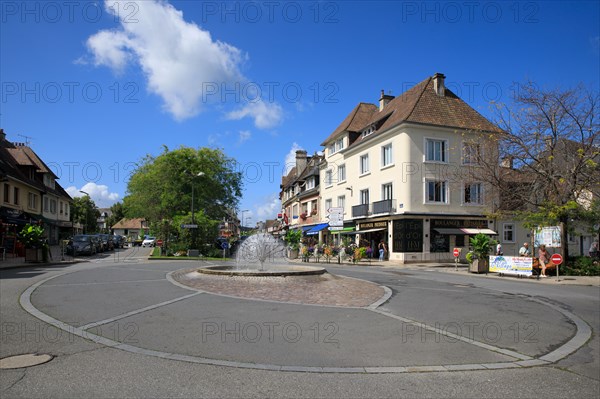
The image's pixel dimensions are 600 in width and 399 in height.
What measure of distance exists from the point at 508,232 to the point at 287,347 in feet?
117

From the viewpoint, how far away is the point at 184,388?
16.3 ft

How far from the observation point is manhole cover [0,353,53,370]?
568cm

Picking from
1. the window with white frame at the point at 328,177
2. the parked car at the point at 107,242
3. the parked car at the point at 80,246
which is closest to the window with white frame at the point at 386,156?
the window with white frame at the point at 328,177

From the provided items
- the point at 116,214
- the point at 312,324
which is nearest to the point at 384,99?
the point at 312,324

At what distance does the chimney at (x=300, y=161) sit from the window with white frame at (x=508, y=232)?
115ft

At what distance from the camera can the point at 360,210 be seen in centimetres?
3994

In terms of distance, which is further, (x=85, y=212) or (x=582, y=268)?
(x=85, y=212)

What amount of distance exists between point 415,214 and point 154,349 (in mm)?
29047

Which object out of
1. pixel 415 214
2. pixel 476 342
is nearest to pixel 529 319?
pixel 476 342

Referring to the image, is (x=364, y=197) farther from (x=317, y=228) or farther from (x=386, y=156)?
(x=317, y=228)

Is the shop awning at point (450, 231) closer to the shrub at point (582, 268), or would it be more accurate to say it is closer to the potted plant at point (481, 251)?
the potted plant at point (481, 251)

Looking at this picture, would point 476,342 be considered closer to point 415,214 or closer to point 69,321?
point 69,321

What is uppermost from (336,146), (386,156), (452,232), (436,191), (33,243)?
(336,146)

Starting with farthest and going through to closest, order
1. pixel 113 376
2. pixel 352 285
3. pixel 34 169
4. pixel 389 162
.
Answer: pixel 34 169 → pixel 389 162 → pixel 352 285 → pixel 113 376
